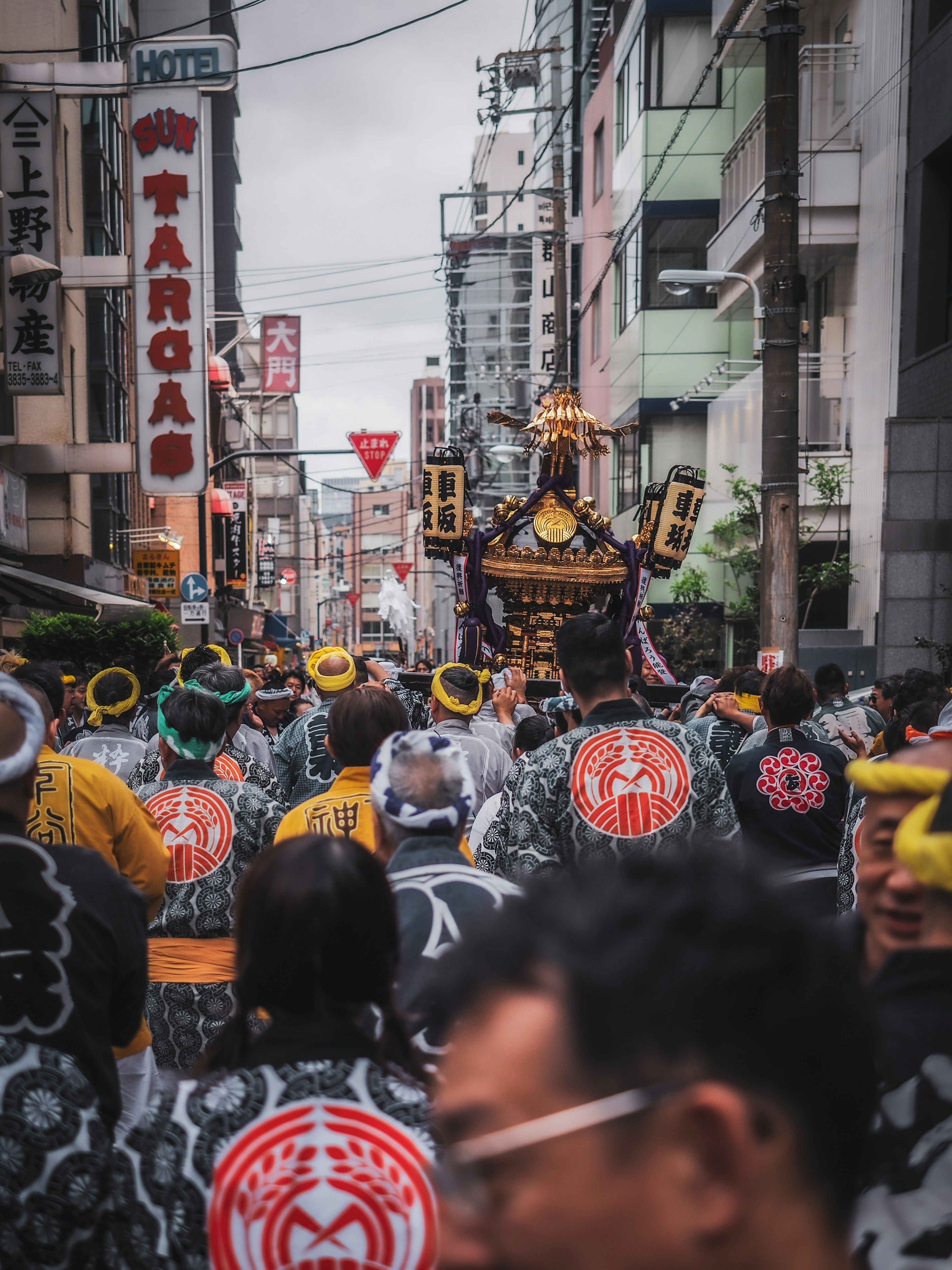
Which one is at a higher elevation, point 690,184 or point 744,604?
point 690,184

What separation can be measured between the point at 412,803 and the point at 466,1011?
1845 mm

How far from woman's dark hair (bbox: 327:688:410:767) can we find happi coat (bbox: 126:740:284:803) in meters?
1.14

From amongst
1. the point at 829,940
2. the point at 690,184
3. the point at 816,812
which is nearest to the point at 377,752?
the point at 829,940

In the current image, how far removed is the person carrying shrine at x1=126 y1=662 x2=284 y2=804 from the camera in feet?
17.1

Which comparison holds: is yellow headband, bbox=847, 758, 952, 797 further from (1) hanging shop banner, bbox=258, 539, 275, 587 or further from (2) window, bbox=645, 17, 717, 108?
(1) hanging shop banner, bbox=258, 539, 275, 587

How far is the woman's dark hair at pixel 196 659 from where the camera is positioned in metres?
8.42

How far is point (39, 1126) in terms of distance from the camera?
6.84 ft

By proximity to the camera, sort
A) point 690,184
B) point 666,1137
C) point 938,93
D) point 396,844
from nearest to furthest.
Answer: point 666,1137 → point 396,844 → point 938,93 → point 690,184

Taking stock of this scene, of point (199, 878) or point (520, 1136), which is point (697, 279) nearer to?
point (199, 878)

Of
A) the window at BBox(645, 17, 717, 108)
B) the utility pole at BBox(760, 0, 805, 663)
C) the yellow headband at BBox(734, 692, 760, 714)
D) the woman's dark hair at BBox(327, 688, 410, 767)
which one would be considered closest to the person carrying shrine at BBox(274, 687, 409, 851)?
the woman's dark hair at BBox(327, 688, 410, 767)

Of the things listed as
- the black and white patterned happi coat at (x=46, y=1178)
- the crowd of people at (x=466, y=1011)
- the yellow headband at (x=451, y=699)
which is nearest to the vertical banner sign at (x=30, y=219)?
the yellow headband at (x=451, y=699)

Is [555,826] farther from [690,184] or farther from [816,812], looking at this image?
[690,184]

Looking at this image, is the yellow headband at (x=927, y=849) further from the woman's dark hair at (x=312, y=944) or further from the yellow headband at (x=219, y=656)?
the yellow headband at (x=219, y=656)

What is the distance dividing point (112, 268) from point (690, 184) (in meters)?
13.6
